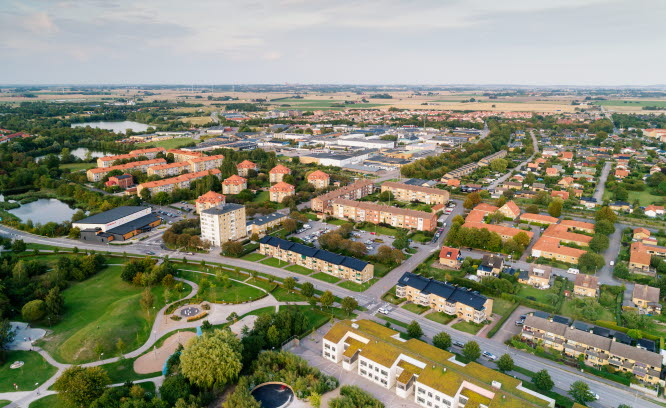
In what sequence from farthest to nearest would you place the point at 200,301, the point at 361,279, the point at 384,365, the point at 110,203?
the point at 110,203 → the point at 361,279 → the point at 200,301 → the point at 384,365

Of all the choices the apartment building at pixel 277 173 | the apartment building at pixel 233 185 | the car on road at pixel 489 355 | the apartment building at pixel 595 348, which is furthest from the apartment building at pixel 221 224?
the apartment building at pixel 595 348

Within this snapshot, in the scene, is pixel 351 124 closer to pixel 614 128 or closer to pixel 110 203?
pixel 614 128

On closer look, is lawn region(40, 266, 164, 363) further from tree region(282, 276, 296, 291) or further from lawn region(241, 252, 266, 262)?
tree region(282, 276, 296, 291)

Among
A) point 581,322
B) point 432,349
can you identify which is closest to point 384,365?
point 432,349

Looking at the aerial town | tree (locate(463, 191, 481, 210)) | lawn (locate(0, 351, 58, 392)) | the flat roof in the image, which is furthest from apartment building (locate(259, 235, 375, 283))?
tree (locate(463, 191, 481, 210))

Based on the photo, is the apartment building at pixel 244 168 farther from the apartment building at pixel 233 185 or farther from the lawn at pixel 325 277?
the lawn at pixel 325 277

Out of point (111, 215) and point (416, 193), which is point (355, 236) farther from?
point (111, 215)
